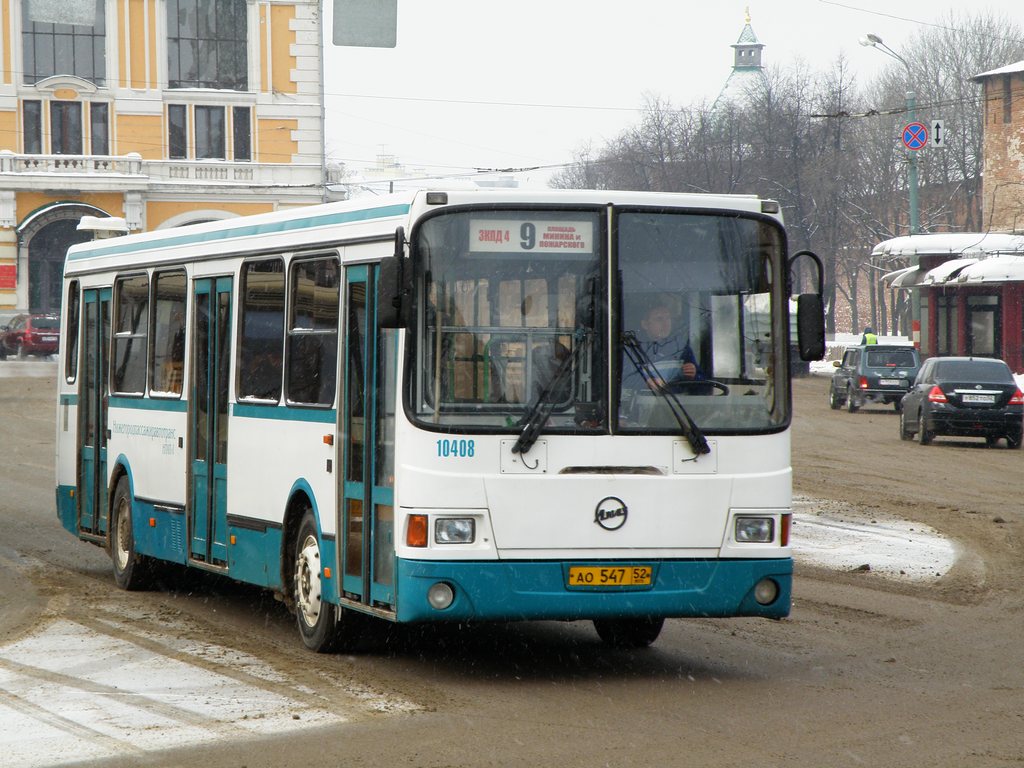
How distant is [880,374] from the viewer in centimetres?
4041

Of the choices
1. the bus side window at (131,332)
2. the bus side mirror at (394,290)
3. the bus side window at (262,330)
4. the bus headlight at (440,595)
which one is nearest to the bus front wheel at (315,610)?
the bus side window at (262,330)

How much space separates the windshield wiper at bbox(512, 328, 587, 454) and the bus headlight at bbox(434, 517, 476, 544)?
42 cm

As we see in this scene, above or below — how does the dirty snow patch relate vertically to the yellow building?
below

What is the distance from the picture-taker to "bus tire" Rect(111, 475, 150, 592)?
12.7 meters

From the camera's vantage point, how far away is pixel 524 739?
7168 millimetres

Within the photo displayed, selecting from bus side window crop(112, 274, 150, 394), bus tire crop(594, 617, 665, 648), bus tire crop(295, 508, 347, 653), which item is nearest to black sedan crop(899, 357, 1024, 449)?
bus side window crop(112, 274, 150, 394)

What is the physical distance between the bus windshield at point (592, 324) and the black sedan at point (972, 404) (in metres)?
20.7

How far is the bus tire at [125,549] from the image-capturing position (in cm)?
1270

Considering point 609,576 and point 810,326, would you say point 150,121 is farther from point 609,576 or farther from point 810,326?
point 609,576

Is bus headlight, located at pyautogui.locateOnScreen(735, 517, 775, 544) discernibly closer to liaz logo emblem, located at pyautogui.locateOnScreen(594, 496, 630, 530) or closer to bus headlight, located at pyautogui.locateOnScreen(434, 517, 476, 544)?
liaz logo emblem, located at pyautogui.locateOnScreen(594, 496, 630, 530)

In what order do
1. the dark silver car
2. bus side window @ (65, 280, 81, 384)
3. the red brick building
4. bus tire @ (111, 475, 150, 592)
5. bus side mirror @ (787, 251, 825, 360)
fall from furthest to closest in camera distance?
the red brick building → the dark silver car → bus side window @ (65, 280, 81, 384) → bus tire @ (111, 475, 150, 592) → bus side mirror @ (787, 251, 825, 360)

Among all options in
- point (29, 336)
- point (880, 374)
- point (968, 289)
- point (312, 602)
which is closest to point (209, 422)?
point (312, 602)

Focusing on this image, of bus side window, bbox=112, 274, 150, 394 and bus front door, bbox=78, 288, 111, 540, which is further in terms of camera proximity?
bus front door, bbox=78, 288, 111, 540

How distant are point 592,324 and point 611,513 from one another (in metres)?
0.94
